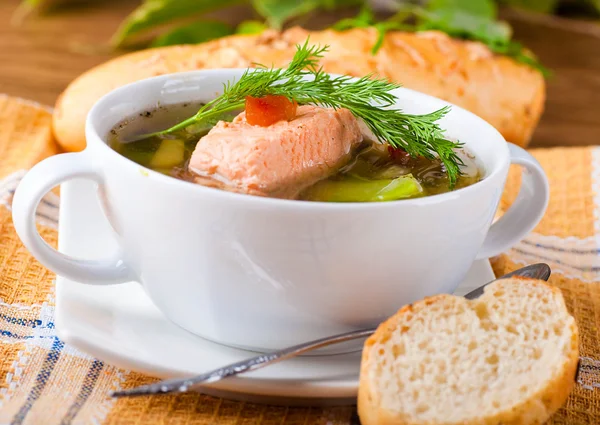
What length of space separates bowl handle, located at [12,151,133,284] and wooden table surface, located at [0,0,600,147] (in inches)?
78.0

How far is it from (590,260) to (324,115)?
3.08 ft

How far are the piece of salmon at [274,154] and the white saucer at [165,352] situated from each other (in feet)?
1.04

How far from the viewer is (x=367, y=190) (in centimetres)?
152

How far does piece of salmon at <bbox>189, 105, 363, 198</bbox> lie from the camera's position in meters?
1.46

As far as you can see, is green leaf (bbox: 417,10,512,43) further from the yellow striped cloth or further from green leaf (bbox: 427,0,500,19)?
the yellow striped cloth

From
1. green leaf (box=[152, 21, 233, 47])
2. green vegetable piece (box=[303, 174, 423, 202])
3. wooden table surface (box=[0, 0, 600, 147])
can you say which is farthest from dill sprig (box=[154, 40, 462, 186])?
green leaf (box=[152, 21, 233, 47])

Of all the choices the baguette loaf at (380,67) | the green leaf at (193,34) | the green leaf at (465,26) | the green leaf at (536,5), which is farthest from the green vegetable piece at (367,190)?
the green leaf at (536,5)

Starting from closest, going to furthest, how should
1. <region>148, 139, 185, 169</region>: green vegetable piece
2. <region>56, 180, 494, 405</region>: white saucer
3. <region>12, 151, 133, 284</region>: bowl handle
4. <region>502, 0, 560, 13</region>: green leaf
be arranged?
<region>56, 180, 494, 405</region>: white saucer → <region>12, 151, 133, 284</region>: bowl handle → <region>148, 139, 185, 169</region>: green vegetable piece → <region>502, 0, 560, 13</region>: green leaf

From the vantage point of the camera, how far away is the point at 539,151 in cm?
275

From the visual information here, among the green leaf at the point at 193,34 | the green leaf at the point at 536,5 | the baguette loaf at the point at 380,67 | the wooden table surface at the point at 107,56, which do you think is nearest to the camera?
the baguette loaf at the point at 380,67

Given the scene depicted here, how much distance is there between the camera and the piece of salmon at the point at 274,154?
146cm

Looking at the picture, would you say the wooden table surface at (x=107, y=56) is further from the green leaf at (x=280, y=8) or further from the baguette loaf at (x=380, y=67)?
the green leaf at (x=280, y=8)

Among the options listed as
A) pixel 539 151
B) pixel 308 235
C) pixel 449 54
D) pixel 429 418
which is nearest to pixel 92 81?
pixel 449 54

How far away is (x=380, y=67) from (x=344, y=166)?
138cm
